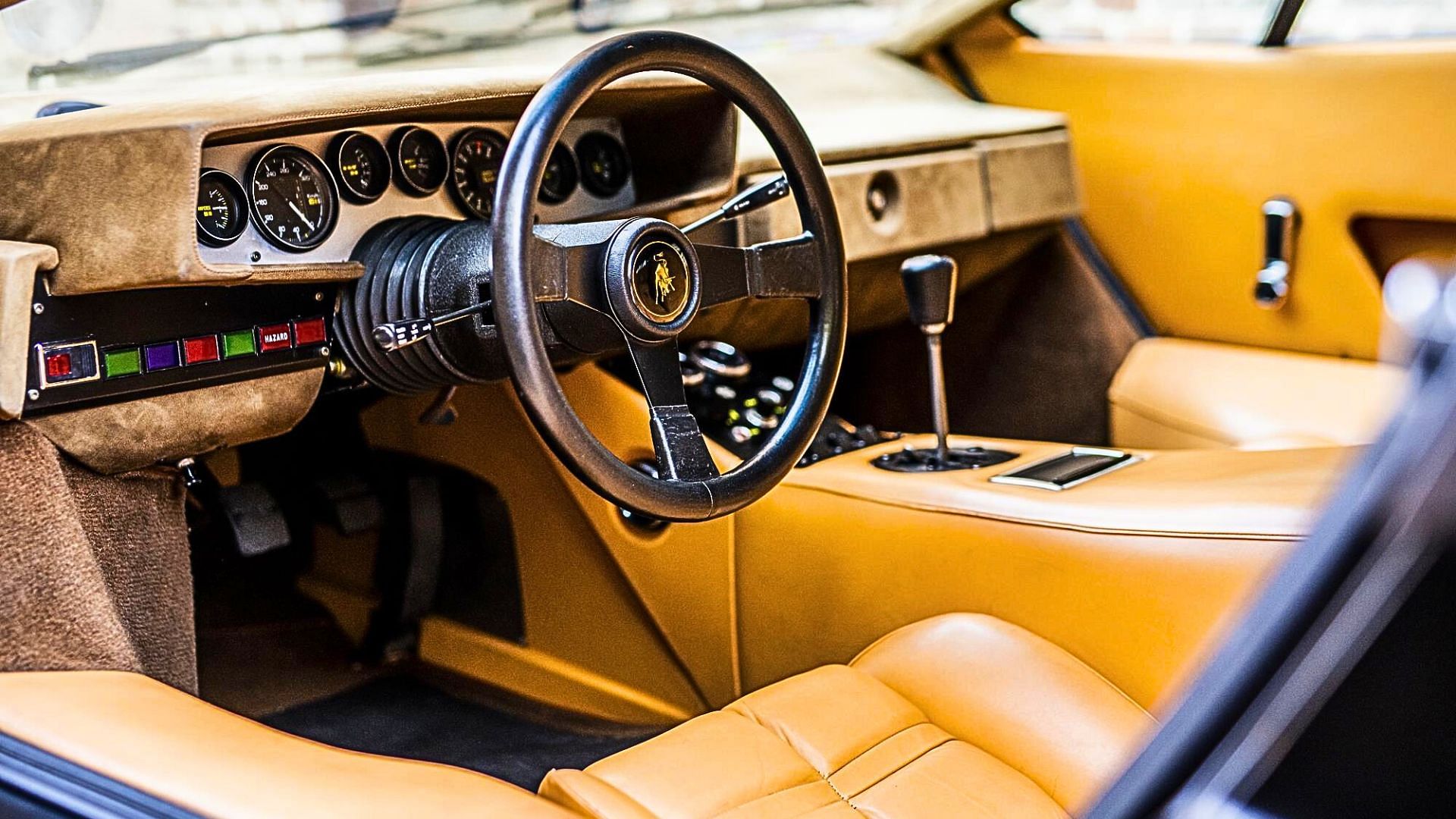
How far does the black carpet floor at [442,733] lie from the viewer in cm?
191

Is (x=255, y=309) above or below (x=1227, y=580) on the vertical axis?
above

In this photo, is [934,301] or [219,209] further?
[934,301]

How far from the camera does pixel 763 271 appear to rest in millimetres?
1403

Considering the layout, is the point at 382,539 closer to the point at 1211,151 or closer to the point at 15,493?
the point at 15,493

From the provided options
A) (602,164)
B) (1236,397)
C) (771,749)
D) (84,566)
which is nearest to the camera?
(771,749)

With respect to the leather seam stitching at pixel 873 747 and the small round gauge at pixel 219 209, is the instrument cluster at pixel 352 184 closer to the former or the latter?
the small round gauge at pixel 219 209

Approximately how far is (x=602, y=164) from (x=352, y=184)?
0.38 metres

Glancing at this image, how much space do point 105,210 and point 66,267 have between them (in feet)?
0.20

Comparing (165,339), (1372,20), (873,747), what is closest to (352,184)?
(165,339)

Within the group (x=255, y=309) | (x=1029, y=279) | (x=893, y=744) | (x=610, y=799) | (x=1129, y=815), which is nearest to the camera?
(x=1129, y=815)

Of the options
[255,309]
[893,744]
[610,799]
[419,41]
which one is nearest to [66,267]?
[255,309]

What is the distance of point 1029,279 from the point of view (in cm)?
262

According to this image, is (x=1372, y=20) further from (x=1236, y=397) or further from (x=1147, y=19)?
(x=1236, y=397)

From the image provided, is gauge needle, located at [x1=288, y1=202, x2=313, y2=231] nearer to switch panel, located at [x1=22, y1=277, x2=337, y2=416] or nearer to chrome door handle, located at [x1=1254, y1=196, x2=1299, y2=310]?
switch panel, located at [x1=22, y1=277, x2=337, y2=416]
